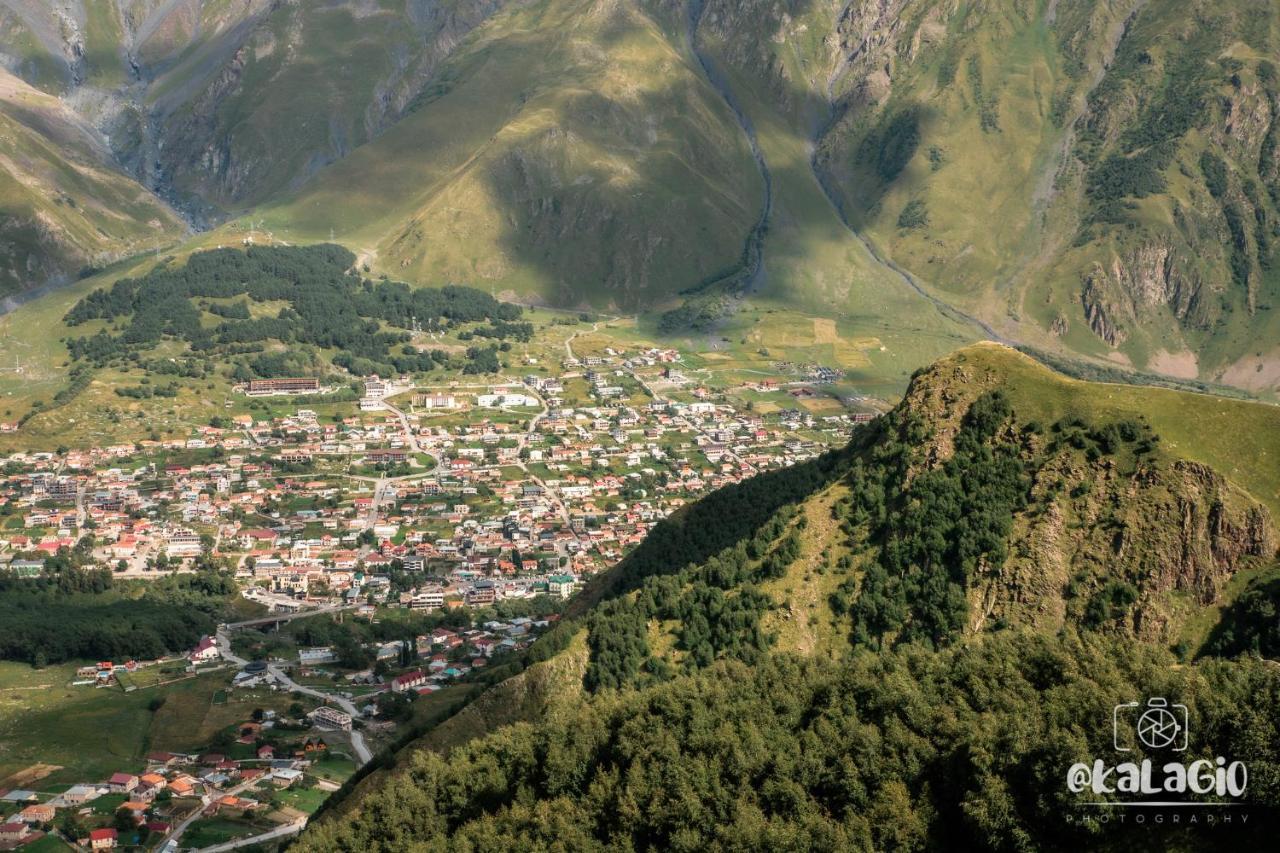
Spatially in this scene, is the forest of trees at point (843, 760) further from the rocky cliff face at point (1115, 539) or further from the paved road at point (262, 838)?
the paved road at point (262, 838)

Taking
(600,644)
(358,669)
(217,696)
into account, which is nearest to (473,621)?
(358,669)

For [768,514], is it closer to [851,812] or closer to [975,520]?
[975,520]

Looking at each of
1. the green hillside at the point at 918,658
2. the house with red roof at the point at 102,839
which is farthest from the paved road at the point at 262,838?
the green hillside at the point at 918,658

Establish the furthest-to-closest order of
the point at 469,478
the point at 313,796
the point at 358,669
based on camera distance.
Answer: the point at 469,478, the point at 358,669, the point at 313,796

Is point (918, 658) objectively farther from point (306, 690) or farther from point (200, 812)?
point (306, 690)

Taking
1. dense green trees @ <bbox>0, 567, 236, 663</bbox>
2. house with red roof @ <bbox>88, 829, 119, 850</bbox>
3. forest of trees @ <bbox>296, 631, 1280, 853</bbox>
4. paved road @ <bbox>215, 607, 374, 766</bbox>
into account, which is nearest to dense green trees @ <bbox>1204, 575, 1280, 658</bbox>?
forest of trees @ <bbox>296, 631, 1280, 853</bbox>

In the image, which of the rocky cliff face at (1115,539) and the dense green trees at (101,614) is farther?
the dense green trees at (101,614)
